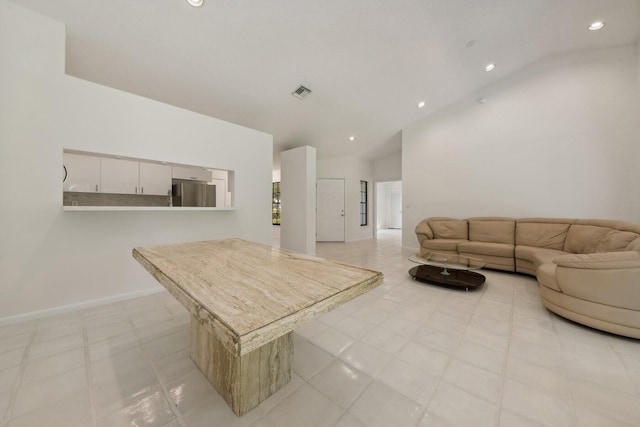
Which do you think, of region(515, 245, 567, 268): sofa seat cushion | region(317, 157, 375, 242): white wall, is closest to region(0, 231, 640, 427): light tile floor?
region(515, 245, 567, 268): sofa seat cushion

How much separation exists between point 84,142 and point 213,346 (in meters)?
2.49

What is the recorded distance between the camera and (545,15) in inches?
117

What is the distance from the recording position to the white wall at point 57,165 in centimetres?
194

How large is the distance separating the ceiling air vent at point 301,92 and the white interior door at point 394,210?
8564 mm

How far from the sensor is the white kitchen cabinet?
400 cm

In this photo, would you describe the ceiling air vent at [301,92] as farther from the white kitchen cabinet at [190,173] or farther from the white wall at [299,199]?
A: the white kitchen cabinet at [190,173]

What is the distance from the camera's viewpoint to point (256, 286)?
3.10ft

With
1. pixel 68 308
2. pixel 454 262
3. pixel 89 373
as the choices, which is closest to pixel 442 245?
pixel 454 262

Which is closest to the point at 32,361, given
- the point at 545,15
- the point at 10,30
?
the point at 10,30

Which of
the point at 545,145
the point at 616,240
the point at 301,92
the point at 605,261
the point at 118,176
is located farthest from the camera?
the point at 545,145

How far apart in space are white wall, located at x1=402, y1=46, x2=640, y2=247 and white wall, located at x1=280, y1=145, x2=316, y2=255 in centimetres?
280

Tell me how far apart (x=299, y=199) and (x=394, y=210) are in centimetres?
778

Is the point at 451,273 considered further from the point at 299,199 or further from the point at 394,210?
the point at 394,210

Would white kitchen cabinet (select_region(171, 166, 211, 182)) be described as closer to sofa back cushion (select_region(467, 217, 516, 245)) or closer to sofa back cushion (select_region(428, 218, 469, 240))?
sofa back cushion (select_region(428, 218, 469, 240))
